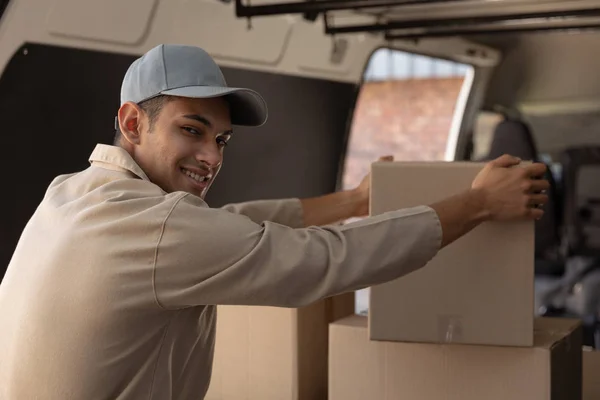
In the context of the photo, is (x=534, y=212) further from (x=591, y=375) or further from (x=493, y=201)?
(x=591, y=375)

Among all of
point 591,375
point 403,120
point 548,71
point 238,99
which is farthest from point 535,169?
point 403,120

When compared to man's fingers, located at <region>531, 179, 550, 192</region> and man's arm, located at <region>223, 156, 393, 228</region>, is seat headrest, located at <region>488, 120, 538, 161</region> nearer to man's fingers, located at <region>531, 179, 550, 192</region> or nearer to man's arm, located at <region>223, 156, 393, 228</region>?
man's arm, located at <region>223, 156, 393, 228</region>

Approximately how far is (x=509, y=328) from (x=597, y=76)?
391 centimetres

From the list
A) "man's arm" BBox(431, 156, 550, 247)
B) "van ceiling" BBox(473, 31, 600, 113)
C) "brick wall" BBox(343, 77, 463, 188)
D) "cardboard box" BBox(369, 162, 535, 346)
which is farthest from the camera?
"brick wall" BBox(343, 77, 463, 188)

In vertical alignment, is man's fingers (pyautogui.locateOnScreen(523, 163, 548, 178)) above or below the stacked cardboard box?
above

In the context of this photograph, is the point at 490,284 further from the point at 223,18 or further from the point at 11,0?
the point at 223,18

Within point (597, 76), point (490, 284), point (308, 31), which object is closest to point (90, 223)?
point (490, 284)

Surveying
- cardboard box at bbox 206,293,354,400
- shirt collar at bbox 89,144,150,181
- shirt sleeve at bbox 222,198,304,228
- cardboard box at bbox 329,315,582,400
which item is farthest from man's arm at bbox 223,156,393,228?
shirt collar at bbox 89,144,150,181

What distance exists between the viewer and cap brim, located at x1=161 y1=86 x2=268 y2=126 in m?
1.46

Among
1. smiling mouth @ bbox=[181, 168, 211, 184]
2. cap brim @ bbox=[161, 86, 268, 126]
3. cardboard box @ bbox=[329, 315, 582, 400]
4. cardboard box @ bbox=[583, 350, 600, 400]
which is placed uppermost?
cap brim @ bbox=[161, 86, 268, 126]

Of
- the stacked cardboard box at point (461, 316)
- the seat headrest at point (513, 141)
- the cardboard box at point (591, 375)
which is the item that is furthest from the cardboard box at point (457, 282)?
the seat headrest at point (513, 141)

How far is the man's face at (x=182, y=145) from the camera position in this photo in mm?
1500

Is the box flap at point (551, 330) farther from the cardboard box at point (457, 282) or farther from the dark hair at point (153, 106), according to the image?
the dark hair at point (153, 106)

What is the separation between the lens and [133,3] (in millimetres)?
2469
